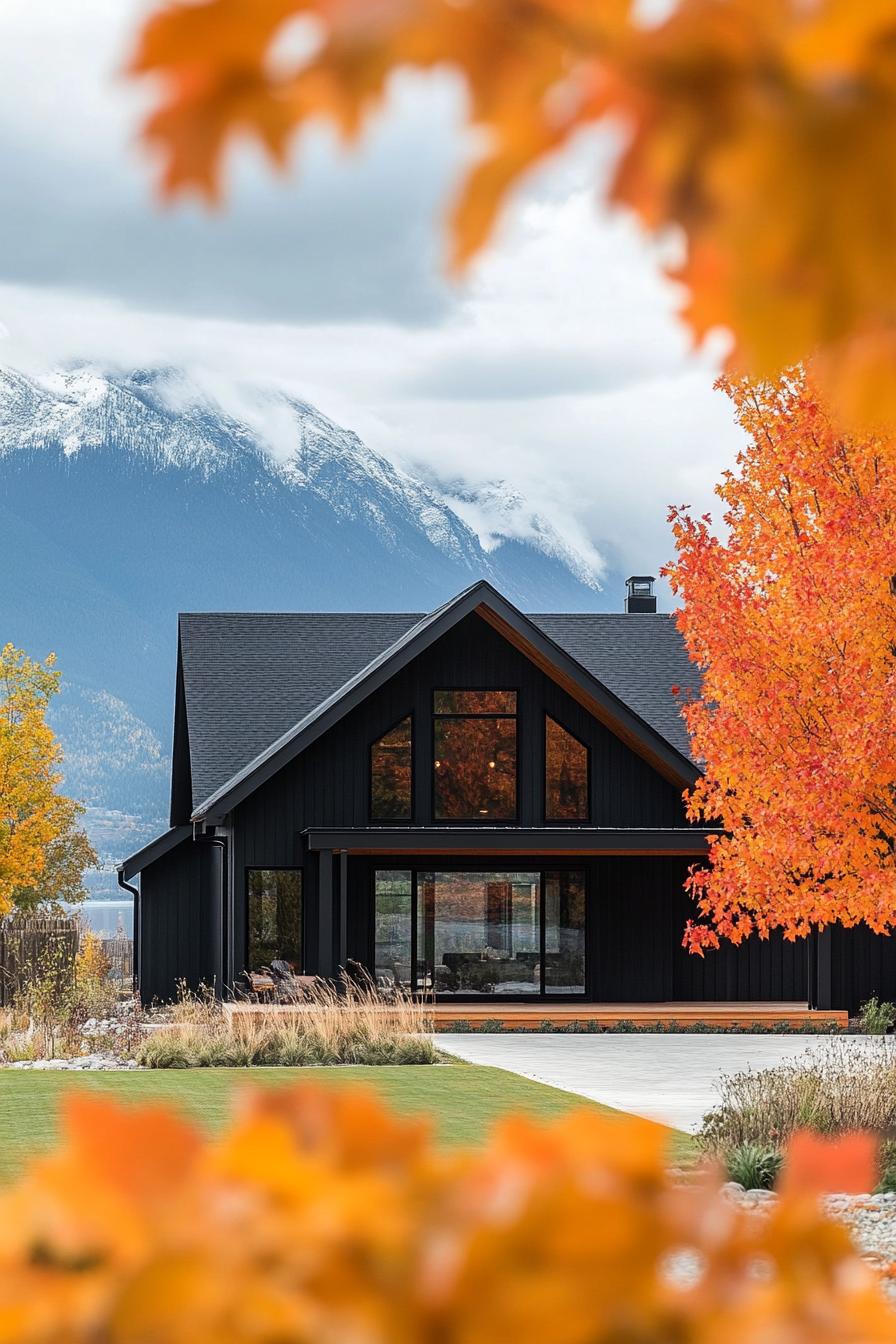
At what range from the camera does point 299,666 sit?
1061 inches

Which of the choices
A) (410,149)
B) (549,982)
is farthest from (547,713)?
(410,149)

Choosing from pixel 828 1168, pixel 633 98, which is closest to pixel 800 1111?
pixel 828 1168

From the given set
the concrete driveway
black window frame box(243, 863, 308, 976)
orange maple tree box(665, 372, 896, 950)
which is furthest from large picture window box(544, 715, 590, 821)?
orange maple tree box(665, 372, 896, 950)

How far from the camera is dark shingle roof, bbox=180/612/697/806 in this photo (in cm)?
2530

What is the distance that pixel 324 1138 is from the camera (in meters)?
1.18

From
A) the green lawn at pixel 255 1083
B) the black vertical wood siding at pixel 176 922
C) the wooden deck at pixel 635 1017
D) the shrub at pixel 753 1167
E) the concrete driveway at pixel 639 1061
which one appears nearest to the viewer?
the shrub at pixel 753 1167

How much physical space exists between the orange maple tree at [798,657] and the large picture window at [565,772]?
1070 centimetres

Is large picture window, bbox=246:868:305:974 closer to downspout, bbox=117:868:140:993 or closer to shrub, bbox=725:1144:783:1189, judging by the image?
downspout, bbox=117:868:140:993

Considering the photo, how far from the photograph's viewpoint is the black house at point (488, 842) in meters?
22.5

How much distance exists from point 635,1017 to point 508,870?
306 centimetres

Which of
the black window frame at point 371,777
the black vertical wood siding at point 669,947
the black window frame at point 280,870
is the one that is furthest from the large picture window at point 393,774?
the black vertical wood siding at point 669,947

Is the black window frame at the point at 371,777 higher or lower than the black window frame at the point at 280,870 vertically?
higher

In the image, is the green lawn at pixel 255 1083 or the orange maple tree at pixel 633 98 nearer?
the orange maple tree at pixel 633 98

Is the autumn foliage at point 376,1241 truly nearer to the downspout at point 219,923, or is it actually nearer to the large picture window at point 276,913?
the large picture window at point 276,913
